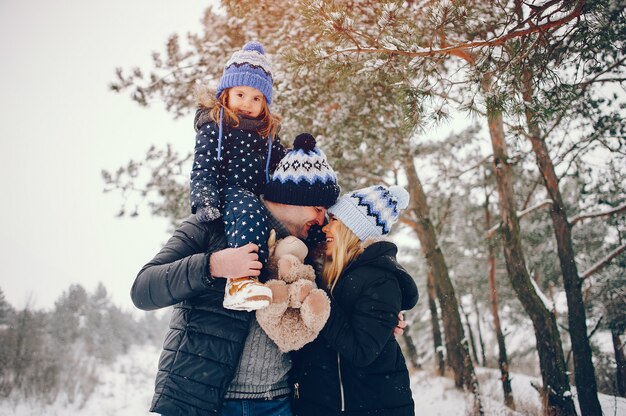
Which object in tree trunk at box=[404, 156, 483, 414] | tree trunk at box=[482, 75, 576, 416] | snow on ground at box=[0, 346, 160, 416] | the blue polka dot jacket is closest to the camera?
the blue polka dot jacket

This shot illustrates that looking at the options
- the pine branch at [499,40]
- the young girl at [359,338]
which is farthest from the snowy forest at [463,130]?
the young girl at [359,338]

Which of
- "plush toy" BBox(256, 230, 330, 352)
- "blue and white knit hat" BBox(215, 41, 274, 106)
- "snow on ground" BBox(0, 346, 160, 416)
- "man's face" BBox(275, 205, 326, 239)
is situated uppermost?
"blue and white knit hat" BBox(215, 41, 274, 106)

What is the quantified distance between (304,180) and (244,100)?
32.3 inches

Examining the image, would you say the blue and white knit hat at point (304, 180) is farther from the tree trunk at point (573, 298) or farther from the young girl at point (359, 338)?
the tree trunk at point (573, 298)

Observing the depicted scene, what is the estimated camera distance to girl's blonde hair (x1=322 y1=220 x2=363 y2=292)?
1.99 metres

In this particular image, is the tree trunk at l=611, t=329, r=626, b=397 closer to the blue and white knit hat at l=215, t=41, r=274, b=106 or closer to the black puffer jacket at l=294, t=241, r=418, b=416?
the black puffer jacket at l=294, t=241, r=418, b=416

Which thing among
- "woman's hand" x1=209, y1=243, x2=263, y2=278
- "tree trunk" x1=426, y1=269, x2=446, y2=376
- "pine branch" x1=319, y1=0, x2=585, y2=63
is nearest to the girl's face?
"pine branch" x1=319, y1=0, x2=585, y2=63

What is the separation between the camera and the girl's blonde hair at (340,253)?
78.5 inches

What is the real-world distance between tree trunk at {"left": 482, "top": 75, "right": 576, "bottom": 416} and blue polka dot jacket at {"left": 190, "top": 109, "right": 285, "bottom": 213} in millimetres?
4044

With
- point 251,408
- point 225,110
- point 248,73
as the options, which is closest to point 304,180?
point 225,110

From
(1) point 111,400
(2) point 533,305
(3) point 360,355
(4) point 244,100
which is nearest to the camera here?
(3) point 360,355

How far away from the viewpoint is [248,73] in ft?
8.06

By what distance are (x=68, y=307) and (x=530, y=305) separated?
2934cm

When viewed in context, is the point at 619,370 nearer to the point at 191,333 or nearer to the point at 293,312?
the point at 293,312
